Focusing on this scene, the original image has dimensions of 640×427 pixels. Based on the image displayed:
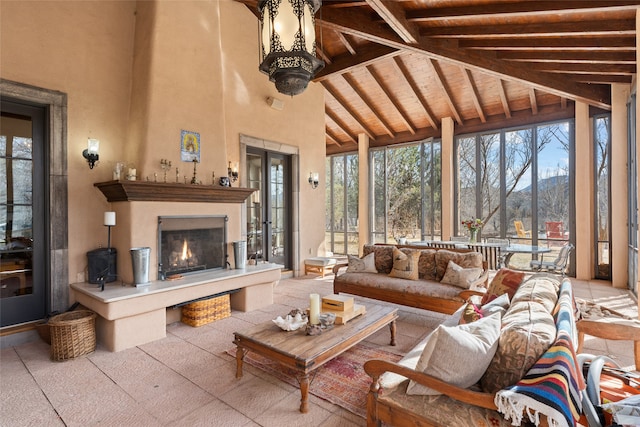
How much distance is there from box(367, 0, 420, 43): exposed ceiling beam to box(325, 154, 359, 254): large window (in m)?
5.27

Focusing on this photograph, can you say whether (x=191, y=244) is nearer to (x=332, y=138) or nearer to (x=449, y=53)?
(x=449, y=53)

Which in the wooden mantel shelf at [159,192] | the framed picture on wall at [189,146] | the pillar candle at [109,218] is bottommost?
the pillar candle at [109,218]

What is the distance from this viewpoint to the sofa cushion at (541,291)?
2.16 metres

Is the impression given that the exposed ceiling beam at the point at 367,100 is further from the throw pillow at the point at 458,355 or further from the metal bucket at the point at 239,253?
the throw pillow at the point at 458,355

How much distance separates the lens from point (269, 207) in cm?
646

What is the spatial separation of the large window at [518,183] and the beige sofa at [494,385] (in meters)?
6.22

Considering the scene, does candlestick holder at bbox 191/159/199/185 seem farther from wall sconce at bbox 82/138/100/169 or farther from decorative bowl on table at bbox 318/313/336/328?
decorative bowl on table at bbox 318/313/336/328

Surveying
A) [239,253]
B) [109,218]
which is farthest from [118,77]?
[239,253]

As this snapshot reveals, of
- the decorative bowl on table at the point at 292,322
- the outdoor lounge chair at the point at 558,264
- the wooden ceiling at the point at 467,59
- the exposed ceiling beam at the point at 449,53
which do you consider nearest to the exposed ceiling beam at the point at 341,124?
the wooden ceiling at the point at 467,59

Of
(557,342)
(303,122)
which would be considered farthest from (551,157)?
(557,342)

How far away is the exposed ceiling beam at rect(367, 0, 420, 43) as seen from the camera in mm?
3992

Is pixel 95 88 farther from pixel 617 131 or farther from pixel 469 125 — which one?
pixel 617 131

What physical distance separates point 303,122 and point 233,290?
4105mm

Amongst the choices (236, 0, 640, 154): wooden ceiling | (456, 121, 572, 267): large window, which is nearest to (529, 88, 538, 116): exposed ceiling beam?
(236, 0, 640, 154): wooden ceiling
